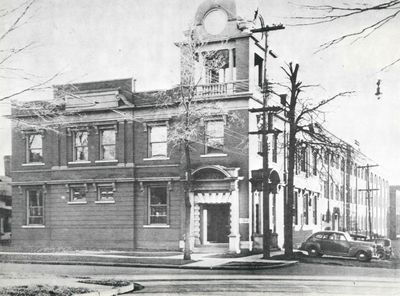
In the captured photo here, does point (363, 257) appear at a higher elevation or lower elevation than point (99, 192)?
lower

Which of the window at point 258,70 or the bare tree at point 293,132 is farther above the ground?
the window at point 258,70

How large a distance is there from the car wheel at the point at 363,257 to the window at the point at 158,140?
7748mm

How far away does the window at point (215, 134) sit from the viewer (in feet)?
56.1

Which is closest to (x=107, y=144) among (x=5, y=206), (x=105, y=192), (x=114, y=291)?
(x=105, y=192)

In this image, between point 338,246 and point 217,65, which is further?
point 338,246

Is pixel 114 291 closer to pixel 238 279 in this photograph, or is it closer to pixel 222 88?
pixel 238 279

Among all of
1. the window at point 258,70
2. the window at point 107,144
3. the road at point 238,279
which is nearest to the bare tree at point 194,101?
the window at point 258,70

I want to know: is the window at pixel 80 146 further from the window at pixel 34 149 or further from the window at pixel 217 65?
the window at pixel 217 65

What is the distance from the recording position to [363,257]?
19328 millimetres

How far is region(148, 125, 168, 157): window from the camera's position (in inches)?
771

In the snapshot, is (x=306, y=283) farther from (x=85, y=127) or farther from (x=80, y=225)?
(x=85, y=127)

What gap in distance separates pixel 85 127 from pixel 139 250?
15.6 ft

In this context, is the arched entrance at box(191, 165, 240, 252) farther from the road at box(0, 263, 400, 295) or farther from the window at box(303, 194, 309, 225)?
the window at box(303, 194, 309, 225)

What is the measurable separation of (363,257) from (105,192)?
9.57m
